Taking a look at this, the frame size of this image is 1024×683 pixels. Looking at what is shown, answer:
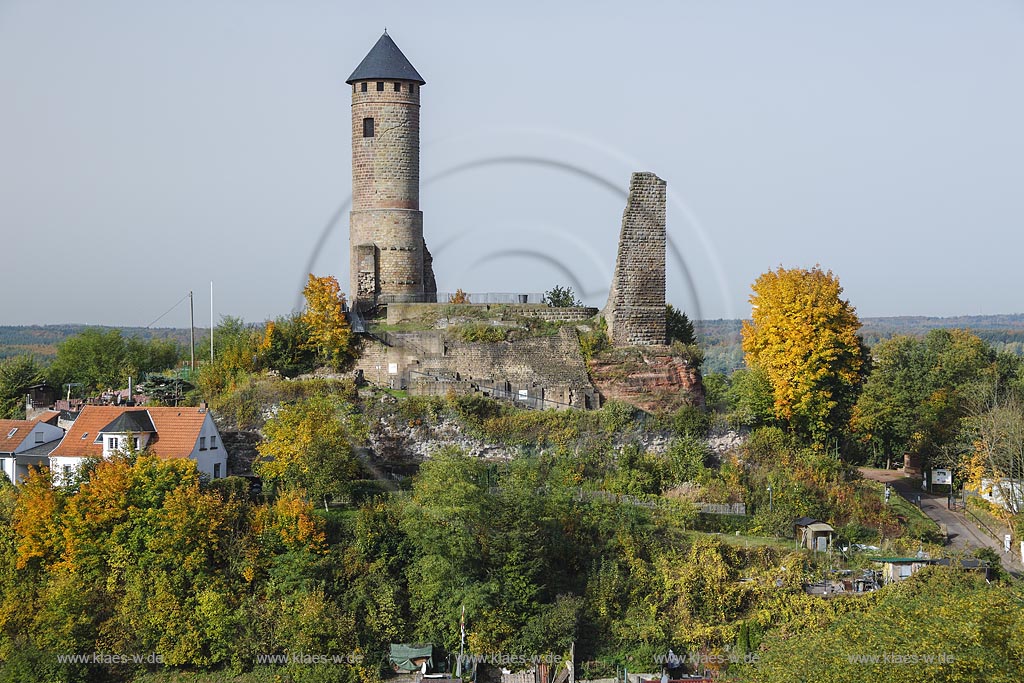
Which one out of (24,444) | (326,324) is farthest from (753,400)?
(24,444)

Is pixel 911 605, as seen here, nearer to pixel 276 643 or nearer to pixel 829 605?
Result: pixel 829 605

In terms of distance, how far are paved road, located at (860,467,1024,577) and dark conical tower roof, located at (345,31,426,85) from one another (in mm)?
21064

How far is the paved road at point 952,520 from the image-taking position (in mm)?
40469

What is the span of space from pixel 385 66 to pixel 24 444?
15.7 meters

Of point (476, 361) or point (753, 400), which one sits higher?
point (476, 361)

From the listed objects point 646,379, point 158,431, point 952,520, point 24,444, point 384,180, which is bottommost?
point 952,520

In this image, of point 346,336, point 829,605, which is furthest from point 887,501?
point 346,336

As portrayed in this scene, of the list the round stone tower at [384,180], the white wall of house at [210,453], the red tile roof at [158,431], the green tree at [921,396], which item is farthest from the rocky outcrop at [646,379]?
the green tree at [921,396]

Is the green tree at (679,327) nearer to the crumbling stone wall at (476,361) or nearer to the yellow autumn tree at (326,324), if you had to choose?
the crumbling stone wall at (476,361)

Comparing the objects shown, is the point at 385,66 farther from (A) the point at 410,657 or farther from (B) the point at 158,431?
(A) the point at 410,657

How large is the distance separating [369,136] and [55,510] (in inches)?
604

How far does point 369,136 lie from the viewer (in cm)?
4553

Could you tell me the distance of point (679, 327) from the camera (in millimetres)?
48062

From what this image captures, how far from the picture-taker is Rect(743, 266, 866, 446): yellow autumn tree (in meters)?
45.5
